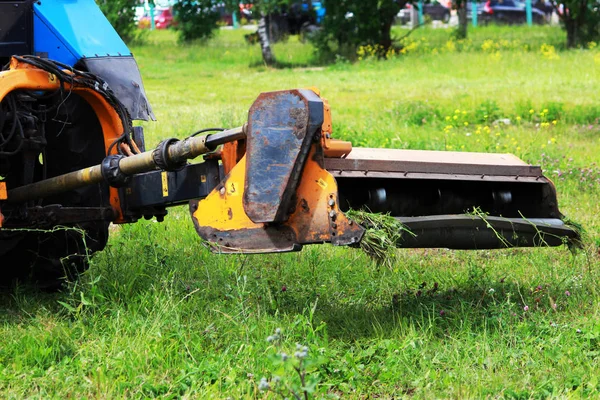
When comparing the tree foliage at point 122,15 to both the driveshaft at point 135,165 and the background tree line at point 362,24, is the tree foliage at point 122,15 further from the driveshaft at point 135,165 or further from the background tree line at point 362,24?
the driveshaft at point 135,165

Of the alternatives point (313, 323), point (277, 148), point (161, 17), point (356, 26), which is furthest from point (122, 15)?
point (277, 148)

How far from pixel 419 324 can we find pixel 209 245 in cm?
103

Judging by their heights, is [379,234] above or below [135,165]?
below

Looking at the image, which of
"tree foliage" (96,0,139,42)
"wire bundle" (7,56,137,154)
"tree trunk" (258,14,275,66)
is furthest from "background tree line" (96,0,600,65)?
"wire bundle" (7,56,137,154)

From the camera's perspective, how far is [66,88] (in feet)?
15.7

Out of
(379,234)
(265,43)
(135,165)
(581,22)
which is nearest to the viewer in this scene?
(379,234)

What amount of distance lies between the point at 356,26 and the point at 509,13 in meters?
12.9

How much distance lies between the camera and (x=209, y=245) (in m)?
4.54

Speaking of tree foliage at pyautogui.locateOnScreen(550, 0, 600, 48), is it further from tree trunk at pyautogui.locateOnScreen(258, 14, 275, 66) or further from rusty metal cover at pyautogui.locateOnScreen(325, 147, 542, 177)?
rusty metal cover at pyautogui.locateOnScreen(325, 147, 542, 177)

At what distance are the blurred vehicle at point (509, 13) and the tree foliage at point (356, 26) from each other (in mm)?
11051

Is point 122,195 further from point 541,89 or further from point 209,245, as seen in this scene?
point 541,89

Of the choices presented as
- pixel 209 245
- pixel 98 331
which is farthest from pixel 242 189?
pixel 98 331

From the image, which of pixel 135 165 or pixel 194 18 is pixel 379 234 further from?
pixel 194 18

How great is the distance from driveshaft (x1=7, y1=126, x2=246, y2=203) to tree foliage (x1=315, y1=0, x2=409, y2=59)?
16.9 m
